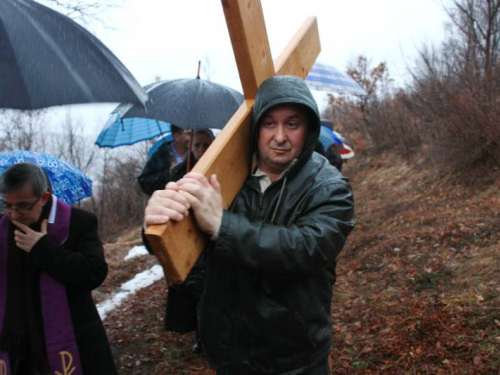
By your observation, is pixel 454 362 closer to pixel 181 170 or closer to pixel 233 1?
pixel 181 170

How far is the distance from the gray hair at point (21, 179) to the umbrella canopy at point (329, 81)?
251cm

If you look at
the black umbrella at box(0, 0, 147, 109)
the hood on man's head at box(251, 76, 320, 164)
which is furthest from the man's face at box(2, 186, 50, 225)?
the hood on man's head at box(251, 76, 320, 164)

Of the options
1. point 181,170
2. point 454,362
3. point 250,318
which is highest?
point 181,170

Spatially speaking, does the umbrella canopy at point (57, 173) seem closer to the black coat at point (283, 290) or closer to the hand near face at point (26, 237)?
the hand near face at point (26, 237)

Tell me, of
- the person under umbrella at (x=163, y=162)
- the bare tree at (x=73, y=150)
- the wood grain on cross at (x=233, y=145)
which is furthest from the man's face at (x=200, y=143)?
the bare tree at (x=73, y=150)

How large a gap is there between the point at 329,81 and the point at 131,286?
5.01 m

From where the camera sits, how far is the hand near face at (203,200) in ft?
4.26

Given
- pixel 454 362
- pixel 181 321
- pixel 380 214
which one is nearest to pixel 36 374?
pixel 181 321

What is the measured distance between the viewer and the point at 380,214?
959 cm

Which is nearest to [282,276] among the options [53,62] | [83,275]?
[53,62]

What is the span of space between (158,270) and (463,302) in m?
5.56

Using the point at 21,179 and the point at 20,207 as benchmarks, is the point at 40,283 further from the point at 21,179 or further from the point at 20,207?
the point at 21,179

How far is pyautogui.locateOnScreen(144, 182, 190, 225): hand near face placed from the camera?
1205 mm

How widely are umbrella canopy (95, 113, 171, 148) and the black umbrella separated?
8.91 ft
